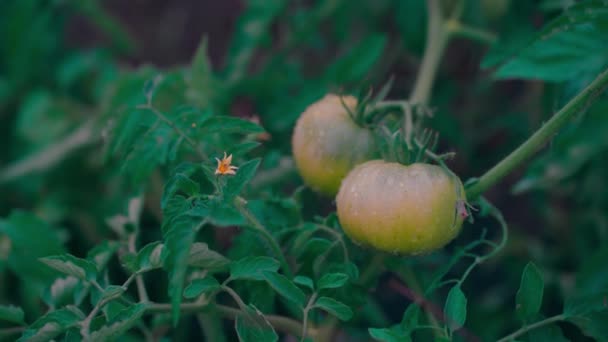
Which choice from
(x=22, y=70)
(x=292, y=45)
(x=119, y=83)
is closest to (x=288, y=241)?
(x=119, y=83)

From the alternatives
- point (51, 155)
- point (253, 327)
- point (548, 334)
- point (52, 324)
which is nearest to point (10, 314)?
point (52, 324)

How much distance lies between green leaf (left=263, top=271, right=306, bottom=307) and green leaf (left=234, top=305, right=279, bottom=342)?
0.04 meters

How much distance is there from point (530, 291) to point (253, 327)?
0.31 m

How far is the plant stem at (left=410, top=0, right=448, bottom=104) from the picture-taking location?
1.11m

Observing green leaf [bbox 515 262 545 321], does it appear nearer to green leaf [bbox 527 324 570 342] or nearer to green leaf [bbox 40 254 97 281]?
green leaf [bbox 527 324 570 342]

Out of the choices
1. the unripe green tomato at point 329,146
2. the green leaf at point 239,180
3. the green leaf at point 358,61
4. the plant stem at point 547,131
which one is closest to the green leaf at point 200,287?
the green leaf at point 239,180

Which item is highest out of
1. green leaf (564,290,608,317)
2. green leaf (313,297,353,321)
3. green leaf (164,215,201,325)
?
green leaf (164,215,201,325)

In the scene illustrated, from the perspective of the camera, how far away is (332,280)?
708mm

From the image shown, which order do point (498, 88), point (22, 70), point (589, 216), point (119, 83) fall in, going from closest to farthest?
point (119, 83), point (589, 216), point (22, 70), point (498, 88)

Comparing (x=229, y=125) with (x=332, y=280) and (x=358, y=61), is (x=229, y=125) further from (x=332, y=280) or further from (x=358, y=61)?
(x=358, y=61)

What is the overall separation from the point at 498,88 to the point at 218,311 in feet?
4.15

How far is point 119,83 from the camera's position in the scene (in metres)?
1.22

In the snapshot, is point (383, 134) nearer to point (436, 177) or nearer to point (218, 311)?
point (436, 177)

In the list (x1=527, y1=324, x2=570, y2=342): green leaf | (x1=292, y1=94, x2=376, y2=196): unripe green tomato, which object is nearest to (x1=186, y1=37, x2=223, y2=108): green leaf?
(x1=292, y1=94, x2=376, y2=196): unripe green tomato
